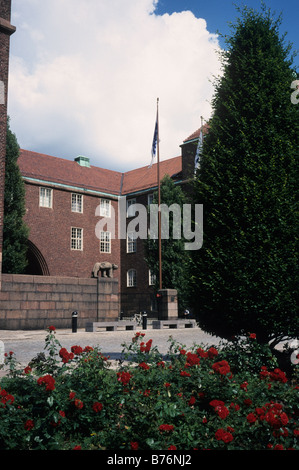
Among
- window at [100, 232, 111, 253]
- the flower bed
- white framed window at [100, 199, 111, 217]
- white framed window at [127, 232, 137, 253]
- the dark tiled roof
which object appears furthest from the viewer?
white framed window at [127, 232, 137, 253]

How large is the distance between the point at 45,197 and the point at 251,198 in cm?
3137

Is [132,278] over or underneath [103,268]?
underneath

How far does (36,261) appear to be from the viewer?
3666 centimetres

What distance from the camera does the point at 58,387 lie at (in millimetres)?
4754

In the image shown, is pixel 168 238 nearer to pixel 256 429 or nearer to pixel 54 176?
pixel 54 176

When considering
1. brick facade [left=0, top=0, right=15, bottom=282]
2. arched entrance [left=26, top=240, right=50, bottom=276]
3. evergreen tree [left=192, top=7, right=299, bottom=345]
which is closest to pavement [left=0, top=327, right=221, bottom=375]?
evergreen tree [left=192, top=7, right=299, bottom=345]

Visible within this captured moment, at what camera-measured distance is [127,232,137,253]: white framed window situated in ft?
143

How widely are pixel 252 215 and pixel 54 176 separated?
32552 millimetres

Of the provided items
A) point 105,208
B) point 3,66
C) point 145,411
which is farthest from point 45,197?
point 145,411

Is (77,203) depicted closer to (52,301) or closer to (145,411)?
(52,301)

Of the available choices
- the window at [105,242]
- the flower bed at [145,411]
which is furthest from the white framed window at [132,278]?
the flower bed at [145,411]

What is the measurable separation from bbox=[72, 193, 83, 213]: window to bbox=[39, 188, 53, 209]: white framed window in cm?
262

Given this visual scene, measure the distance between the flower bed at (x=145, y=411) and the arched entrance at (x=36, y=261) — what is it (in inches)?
1225

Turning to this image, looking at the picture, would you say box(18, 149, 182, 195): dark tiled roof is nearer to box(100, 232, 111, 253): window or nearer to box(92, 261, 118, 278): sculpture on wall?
box(100, 232, 111, 253): window
